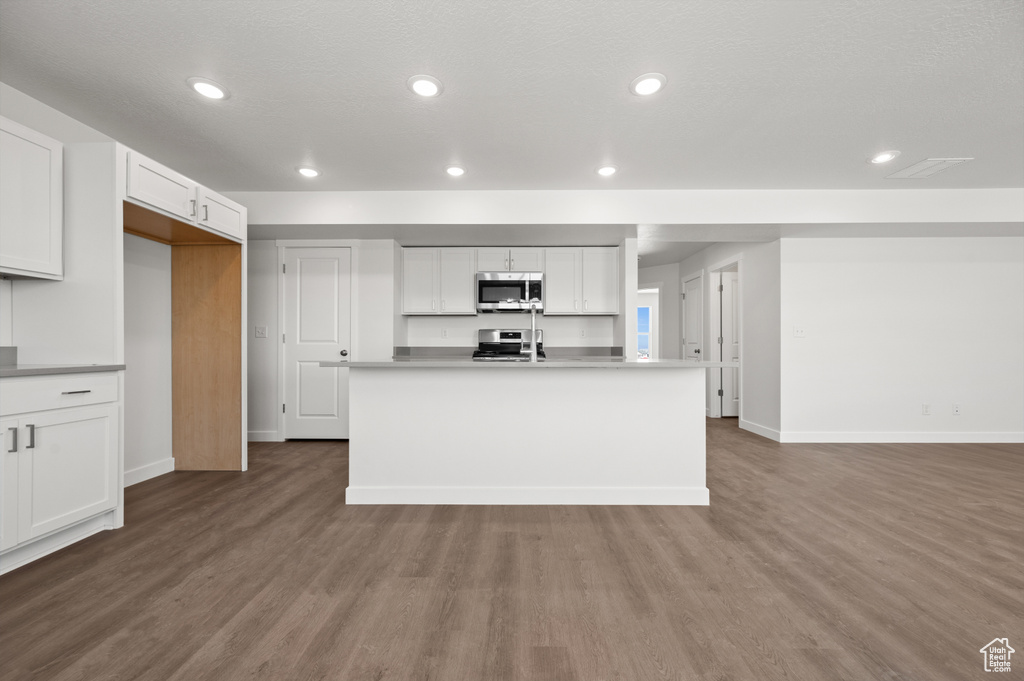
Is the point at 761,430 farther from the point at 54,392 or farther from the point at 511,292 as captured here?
the point at 54,392

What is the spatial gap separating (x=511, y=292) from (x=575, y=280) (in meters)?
0.79

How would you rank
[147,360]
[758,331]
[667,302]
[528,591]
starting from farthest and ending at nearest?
[667,302]
[758,331]
[147,360]
[528,591]

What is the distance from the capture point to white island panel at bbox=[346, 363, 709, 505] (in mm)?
2971

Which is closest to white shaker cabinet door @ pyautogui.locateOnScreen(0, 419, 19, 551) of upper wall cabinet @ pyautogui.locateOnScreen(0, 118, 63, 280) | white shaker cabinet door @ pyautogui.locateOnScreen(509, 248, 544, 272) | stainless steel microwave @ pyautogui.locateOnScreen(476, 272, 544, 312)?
upper wall cabinet @ pyautogui.locateOnScreen(0, 118, 63, 280)

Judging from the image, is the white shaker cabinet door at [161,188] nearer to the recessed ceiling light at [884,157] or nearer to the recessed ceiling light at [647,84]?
the recessed ceiling light at [647,84]

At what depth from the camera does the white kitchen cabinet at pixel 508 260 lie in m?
5.23

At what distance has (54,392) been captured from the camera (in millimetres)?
2191

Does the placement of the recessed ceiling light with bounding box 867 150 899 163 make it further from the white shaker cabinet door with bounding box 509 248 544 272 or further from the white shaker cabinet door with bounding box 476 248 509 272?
the white shaker cabinet door with bounding box 476 248 509 272

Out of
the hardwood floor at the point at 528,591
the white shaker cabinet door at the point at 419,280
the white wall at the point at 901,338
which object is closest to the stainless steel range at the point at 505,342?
the white shaker cabinet door at the point at 419,280

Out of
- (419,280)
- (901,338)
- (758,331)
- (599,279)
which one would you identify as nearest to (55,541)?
(419,280)

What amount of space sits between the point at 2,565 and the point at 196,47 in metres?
2.62

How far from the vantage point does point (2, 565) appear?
2031 mm

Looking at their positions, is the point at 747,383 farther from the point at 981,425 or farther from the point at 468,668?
the point at 468,668

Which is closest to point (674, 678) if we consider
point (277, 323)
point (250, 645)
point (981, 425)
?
point (250, 645)
